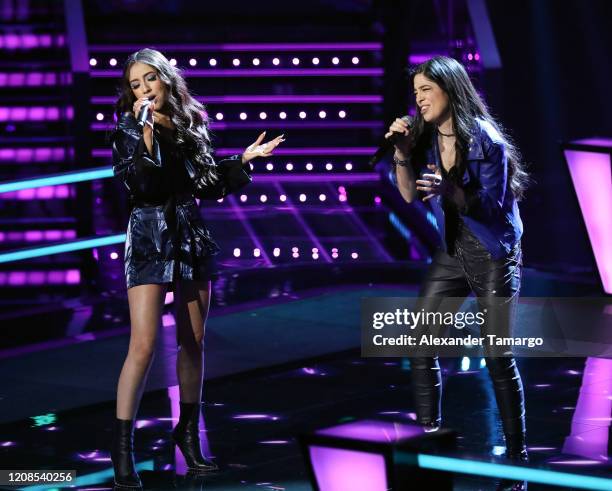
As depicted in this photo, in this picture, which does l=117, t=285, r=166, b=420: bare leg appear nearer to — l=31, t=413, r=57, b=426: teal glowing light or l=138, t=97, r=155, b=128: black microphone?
l=138, t=97, r=155, b=128: black microphone

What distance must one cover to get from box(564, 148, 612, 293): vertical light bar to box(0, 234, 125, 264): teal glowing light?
3199 millimetres

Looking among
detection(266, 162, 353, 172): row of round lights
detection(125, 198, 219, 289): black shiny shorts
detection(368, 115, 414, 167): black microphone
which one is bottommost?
detection(125, 198, 219, 289): black shiny shorts

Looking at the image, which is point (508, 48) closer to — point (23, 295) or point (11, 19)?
point (11, 19)

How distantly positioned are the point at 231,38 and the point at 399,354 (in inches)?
270

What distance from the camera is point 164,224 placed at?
14.4 ft

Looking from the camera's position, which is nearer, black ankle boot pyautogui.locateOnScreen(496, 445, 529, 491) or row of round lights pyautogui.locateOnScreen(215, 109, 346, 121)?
black ankle boot pyautogui.locateOnScreen(496, 445, 529, 491)

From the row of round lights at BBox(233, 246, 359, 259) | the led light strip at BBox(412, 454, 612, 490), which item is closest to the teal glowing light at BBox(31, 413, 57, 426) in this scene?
the led light strip at BBox(412, 454, 612, 490)

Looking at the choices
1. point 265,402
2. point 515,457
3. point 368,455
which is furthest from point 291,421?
point 368,455

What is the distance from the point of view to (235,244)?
34.7 feet

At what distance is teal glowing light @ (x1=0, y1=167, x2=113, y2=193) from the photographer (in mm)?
7582

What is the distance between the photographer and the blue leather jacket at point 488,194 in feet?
13.9

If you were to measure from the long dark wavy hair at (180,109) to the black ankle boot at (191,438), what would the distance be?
92 cm

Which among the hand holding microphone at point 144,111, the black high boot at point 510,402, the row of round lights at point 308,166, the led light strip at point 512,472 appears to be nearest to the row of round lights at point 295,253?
the row of round lights at point 308,166

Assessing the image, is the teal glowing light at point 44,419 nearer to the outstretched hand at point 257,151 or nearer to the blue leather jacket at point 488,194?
the outstretched hand at point 257,151
